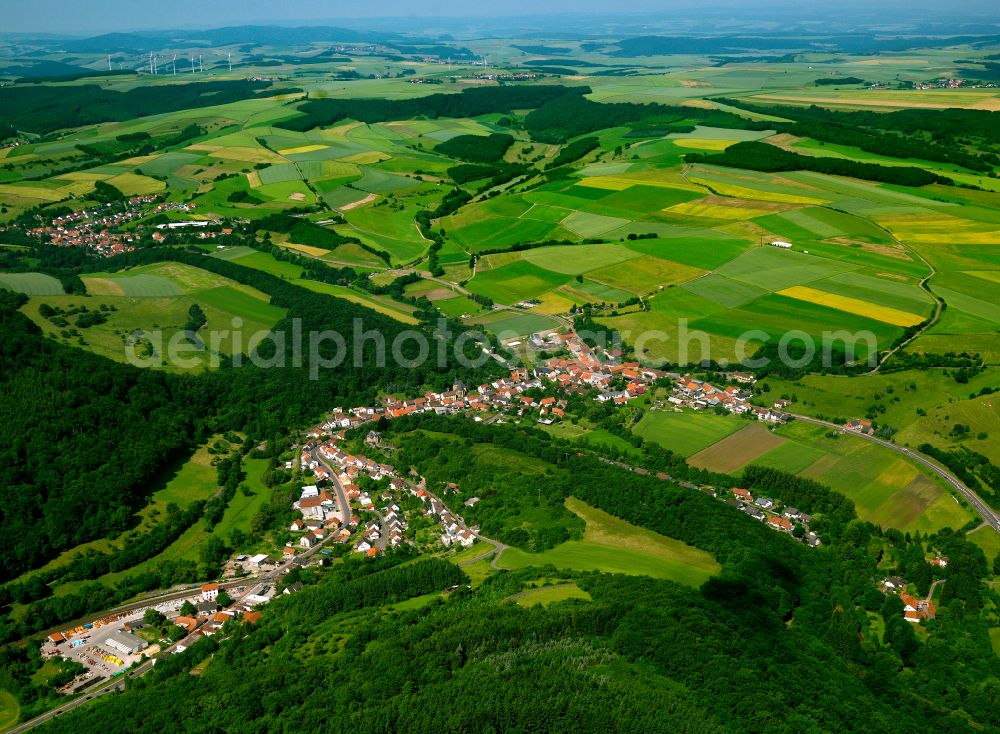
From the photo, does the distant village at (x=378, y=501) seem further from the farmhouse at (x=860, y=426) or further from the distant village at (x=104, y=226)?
the distant village at (x=104, y=226)

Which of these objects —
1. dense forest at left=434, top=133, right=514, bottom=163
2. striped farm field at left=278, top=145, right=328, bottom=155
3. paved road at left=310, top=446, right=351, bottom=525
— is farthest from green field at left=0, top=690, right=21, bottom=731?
Result: striped farm field at left=278, top=145, right=328, bottom=155

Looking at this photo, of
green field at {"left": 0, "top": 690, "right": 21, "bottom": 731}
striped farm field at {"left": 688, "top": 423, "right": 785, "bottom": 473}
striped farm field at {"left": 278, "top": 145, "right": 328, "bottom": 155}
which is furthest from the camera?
striped farm field at {"left": 278, "top": 145, "right": 328, "bottom": 155}

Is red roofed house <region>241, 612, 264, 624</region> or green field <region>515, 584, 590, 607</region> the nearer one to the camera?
green field <region>515, 584, 590, 607</region>

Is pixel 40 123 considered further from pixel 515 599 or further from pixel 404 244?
pixel 515 599

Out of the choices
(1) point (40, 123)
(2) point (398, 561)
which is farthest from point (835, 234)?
(1) point (40, 123)

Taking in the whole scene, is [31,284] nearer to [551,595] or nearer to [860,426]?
[551,595]

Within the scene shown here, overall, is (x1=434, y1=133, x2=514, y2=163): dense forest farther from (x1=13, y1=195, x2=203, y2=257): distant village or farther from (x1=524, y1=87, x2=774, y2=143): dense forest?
Answer: (x1=13, y1=195, x2=203, y2=257): distant village

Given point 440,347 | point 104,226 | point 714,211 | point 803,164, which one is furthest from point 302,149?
point 440,347
